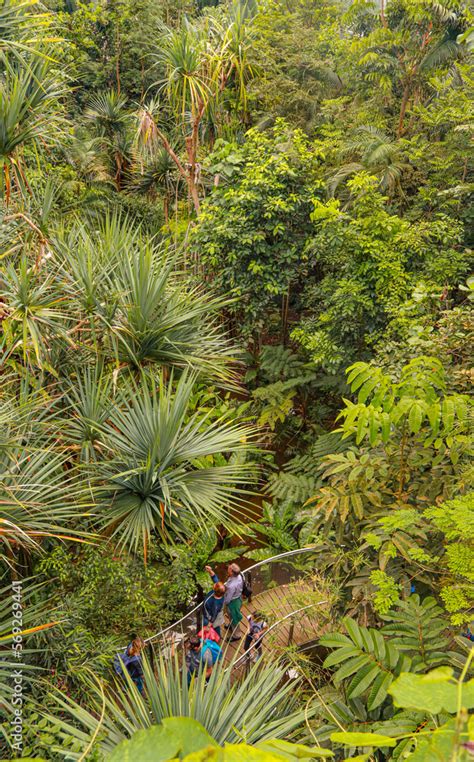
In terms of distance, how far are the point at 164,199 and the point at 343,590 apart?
1018 centimetres

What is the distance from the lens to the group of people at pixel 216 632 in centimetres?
452

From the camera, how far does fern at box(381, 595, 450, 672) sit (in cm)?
288

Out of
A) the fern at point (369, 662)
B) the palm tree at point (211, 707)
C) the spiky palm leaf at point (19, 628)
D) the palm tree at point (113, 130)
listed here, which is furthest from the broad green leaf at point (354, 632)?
the palm tree at point (113, 130)

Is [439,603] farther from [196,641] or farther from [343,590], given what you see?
[196,641]

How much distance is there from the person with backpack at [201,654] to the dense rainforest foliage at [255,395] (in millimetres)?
272

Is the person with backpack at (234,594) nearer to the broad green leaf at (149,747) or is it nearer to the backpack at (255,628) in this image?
the backpack at (255,628)

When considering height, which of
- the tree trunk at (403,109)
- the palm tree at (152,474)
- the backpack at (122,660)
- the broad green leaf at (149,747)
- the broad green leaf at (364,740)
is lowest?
the backpack at (122,660)

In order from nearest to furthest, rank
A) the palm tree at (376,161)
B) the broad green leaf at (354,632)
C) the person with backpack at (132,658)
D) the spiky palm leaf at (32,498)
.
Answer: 1. the broad green leaf at (354,632)
2. the spiky palm leaf at (32,498)
3. the person with backpack at (132,658)
4. the palm tree at (376,161)

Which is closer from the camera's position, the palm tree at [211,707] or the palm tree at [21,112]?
the palm tree at [211,707]

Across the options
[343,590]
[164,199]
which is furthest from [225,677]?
[164,199]

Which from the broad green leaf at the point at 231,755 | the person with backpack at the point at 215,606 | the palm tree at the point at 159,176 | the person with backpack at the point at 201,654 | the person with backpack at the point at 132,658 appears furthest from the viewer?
the palm tree at the point at 159,176

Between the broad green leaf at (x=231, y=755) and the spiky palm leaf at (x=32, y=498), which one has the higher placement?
the broad green leaf at (x=231, y=755)

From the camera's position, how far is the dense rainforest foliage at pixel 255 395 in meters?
2.94

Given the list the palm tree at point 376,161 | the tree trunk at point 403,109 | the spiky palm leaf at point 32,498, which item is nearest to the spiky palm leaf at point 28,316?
the spiky palm leaf at point 32,498
